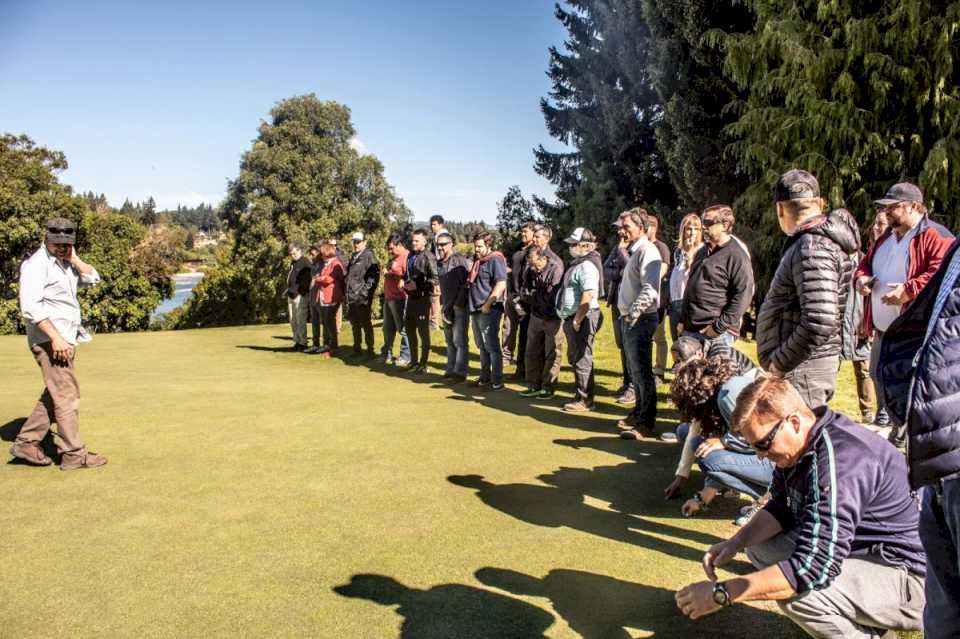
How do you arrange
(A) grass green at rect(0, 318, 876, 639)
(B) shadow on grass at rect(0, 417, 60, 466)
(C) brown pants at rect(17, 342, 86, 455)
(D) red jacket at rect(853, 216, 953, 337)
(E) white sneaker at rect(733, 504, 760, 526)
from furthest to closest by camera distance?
(B) shadow on grass at rect(0, 417, 60, 466)
(C) brown pants at rect(17, 342, 86, 455)
(D) red jacket at rect(853, 216, 953, 337)
(E) white sneaker at rect(733, 504, 760, 526)
(A) grass green at rect(0, 318, 876, 639)

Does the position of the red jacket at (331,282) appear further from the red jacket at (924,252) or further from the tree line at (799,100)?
the tree line at (799,100)

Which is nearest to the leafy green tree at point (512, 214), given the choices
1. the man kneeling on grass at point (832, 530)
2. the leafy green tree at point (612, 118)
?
the leafy green tree at point (612, 118)

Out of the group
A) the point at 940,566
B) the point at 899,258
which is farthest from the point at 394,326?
the point at 940,566

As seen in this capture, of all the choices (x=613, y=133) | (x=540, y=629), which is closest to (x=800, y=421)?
(x=540, y=629)

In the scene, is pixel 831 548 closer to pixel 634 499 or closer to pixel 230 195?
pixel 634 499

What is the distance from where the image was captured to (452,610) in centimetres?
354

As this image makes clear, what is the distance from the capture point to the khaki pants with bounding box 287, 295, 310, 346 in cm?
1381

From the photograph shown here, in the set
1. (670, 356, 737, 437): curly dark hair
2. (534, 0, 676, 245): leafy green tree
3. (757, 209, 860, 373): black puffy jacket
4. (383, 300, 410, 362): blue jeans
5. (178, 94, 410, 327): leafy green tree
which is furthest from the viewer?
(178, 94, 410, 327): leafy green tree

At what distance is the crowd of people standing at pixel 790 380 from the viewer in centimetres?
216

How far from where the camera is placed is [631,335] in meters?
6.99

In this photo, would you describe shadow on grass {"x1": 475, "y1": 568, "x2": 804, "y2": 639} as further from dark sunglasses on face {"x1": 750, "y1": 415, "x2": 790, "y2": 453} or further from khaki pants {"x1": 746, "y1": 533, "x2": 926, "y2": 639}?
dark sunglasses on face {"x1": 750, "y1": 415, "x2": 790, "y2": 453}

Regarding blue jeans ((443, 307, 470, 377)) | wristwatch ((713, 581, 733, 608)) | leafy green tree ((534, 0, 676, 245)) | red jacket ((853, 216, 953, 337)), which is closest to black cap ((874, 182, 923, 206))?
red jacket ((853, 216, 953, 337))

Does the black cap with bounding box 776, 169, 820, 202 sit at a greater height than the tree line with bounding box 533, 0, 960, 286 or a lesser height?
lesser

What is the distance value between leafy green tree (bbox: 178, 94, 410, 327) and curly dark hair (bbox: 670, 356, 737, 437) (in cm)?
2914
